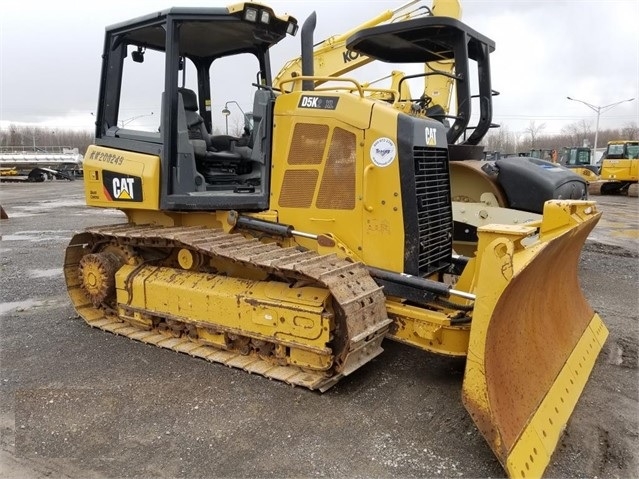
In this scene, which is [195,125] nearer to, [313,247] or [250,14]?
[250,14]

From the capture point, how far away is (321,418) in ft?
11.8

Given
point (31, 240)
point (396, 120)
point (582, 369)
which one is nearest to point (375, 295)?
point (396, 120)

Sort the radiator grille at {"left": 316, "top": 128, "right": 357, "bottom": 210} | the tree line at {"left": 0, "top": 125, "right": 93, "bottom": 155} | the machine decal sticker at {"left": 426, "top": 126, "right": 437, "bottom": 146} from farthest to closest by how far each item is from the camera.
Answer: the tree line at {"left": 0, "top": 125, "right": 93, "bottom": 155} → the machine decal sticker at {"left": 426, "top": 126, "right": 437, "bottom": 146} → the radiator grille at {"left": 316, "top": 128, "right": 357, "bottom": 210}

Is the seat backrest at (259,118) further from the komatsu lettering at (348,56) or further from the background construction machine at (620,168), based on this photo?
the background construction machine at (620,168)

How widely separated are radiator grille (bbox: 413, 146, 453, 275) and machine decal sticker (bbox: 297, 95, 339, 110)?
773 millimetres

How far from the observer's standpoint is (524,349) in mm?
3602

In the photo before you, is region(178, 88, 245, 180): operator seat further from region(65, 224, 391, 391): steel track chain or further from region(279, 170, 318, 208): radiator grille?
region(279, 170, 318, 208): radiator grille

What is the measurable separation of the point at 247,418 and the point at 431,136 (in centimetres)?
266

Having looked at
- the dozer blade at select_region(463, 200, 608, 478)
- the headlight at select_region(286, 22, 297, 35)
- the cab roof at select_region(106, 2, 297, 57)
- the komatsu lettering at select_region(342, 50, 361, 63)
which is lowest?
the dozer blade at select_region(463, 200, 608, 478)

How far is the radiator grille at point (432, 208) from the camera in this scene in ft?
14.1

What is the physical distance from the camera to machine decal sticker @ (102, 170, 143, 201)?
5.09m

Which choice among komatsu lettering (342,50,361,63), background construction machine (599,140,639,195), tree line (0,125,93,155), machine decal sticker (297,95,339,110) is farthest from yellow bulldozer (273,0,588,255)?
tree line (0,125,93,155)

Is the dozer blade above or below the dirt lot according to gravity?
above

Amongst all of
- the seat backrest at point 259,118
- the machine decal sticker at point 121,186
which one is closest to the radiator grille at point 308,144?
the seat backrest at point 259,118
